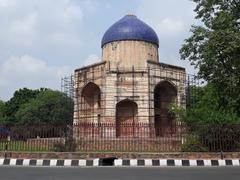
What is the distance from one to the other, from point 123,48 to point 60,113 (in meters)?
22.2

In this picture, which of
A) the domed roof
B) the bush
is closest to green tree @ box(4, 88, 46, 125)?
the domed roof

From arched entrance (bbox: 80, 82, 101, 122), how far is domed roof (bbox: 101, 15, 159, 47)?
3600 millimetres

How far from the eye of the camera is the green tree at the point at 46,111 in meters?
47.6

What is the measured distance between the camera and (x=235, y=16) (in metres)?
15.6

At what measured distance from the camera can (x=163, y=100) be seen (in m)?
30.0

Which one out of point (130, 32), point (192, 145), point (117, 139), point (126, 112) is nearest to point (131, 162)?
point (192, 145)

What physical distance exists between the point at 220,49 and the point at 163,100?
15404mm

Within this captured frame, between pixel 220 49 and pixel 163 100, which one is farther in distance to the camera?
pixel 163 100

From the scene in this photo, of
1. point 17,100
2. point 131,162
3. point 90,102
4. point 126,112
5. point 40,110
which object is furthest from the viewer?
point 17,100

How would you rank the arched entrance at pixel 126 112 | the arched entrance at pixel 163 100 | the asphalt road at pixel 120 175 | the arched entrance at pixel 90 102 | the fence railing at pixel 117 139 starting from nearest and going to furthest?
the asphalt road at pixel 120 175, the fence railing at pixel 117 139, the arched entrance at pixel 126 112, the arched entrance at pixel 163 100, the arched entrance at pixel 90 102

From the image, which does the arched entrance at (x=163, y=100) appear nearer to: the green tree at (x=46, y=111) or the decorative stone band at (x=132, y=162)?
the decorative stone band at (x=132, y=162)

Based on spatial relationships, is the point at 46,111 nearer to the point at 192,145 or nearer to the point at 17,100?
the point at 17,100

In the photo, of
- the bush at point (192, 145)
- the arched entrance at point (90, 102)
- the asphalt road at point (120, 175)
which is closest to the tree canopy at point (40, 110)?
the arched entrance at point (90, 102)

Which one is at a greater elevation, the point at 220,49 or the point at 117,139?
the point at 220,49
